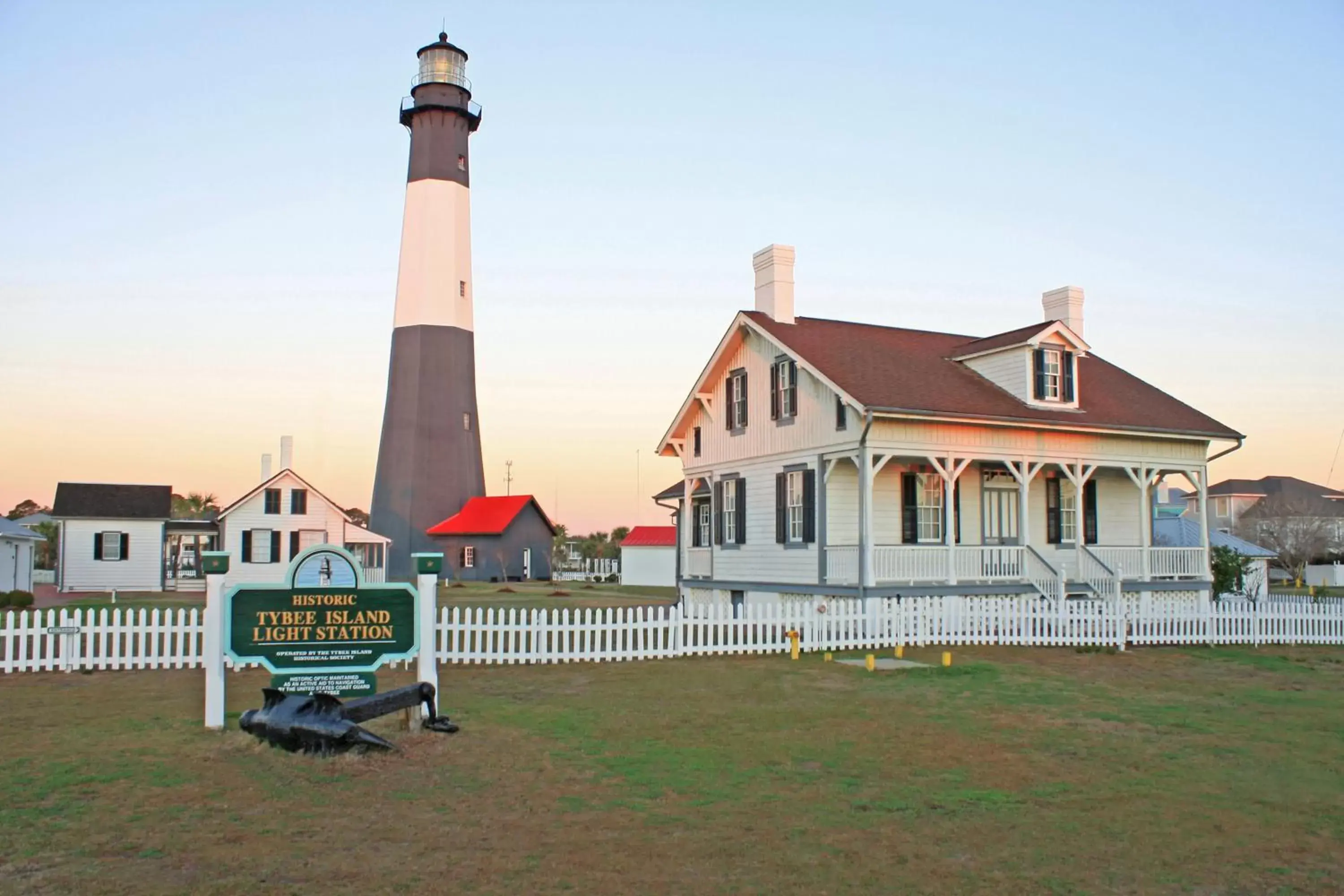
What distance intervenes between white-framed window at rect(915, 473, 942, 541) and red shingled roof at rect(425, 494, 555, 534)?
30.0 m

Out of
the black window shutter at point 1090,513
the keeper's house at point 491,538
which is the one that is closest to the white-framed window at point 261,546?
the keeper's house at point 491,538

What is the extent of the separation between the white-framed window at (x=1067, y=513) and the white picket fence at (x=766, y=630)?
2.27 meters

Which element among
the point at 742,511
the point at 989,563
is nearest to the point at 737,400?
the point at 742,511

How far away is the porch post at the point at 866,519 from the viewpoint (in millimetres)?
23047

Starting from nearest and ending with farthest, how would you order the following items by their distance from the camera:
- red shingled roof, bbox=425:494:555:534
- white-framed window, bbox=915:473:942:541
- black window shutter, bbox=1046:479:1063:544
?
white-framed window, bbox=915:473:942:541, black window shutter, bbox=1046:479:1063:544, red shingled roof, bbox=425:494:555:534

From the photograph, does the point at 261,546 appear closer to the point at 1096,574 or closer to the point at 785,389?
the point at 785,389

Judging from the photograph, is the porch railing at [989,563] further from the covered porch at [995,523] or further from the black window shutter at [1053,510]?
the black window shutter at [1053,510]

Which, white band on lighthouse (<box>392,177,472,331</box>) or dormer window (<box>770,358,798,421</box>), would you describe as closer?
dormer window (<box>770,358,798,421</box>)

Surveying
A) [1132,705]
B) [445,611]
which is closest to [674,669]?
[445,611]

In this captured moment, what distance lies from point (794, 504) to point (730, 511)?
10.8 ft

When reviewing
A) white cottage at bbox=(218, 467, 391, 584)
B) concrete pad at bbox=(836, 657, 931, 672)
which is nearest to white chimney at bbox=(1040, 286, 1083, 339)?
concrete pad at bbox=(836, 657, 931, 672)

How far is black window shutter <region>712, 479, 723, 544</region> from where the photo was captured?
96.1 ft

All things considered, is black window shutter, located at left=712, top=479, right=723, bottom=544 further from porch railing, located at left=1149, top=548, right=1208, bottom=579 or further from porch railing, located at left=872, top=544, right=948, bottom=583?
porch railing, located at left=1149, top=548, right=1208, bottom=579

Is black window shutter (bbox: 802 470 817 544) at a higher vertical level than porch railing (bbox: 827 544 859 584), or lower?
higher
